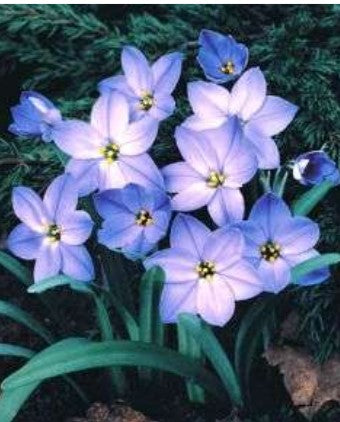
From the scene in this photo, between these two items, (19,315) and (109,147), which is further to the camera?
(19,315)

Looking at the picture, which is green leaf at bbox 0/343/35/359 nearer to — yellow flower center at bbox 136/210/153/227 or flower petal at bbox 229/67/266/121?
yellow flower center at bbox 136/210/153/227

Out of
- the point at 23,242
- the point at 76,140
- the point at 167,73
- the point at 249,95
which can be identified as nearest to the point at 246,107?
the point at 249,95

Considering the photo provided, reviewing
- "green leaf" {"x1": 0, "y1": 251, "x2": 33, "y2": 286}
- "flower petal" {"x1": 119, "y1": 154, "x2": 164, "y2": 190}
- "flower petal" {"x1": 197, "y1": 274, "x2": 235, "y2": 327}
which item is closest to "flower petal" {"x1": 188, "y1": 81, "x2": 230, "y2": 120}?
"flower petal" {"x1": 119, "y1": 154, "x2": 164, "y2": 190}

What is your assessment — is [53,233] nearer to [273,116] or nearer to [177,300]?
[177,300]

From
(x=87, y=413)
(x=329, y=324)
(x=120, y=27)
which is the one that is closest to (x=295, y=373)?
(x=329, y=324)

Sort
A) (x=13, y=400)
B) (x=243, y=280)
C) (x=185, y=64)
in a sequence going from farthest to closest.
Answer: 1. (x=185, y=64)
2. (x=13, y=400)
3. (x=243, y=280)

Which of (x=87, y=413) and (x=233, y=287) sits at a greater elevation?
(x=233, y=287)

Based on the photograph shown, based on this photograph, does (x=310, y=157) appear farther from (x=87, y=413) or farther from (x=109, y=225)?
(x=87, y=413)
